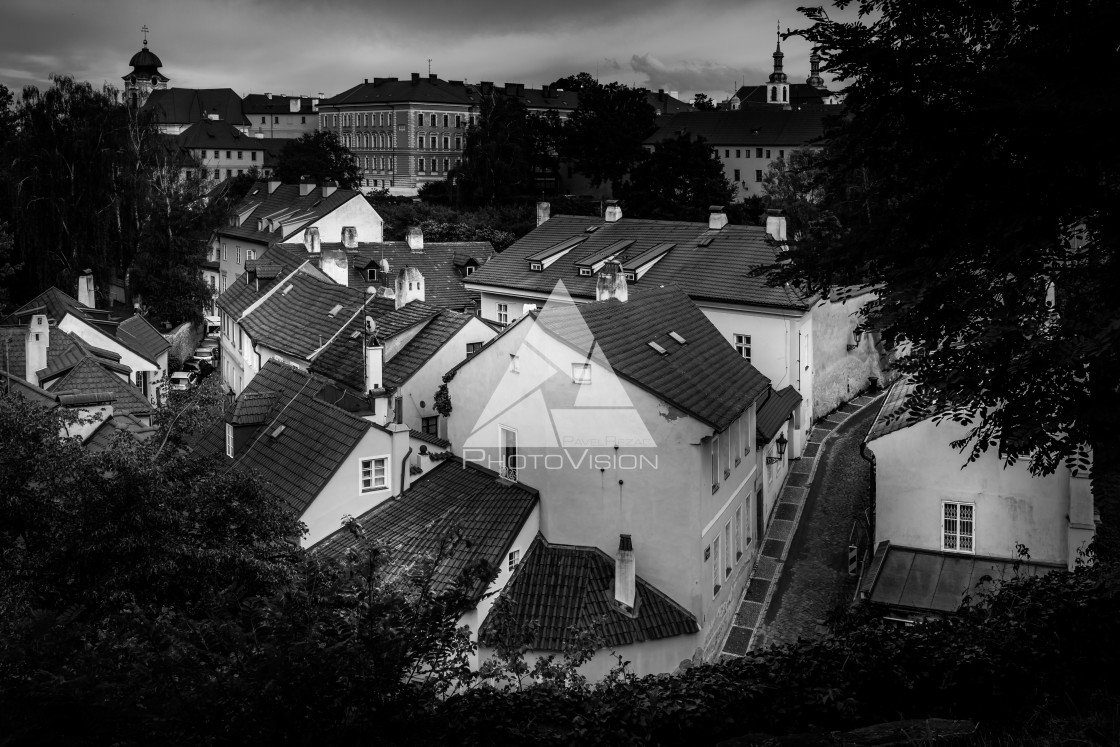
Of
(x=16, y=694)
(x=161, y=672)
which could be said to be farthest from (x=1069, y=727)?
(x=16, y=694)

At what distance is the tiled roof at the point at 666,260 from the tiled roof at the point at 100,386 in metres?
16.0

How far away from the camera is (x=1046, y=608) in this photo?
37.6 feet

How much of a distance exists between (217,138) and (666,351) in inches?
4580

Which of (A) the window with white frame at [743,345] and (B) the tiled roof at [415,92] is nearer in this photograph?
(A) the window with white frame at [743,345]

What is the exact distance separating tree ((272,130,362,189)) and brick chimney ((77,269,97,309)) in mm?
39472

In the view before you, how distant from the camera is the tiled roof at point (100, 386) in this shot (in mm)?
29766

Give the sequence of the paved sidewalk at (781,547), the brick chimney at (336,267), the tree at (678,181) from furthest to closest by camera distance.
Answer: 1. the tree at (678,181)
2. the brick chimney at (336,267)
3. the paved sidewalk at (781,547)

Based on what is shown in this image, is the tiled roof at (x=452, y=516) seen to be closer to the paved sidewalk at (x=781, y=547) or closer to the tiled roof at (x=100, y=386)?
the paved sidewalk at (x=781, y=547)

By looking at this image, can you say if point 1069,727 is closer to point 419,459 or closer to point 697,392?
point 697,392

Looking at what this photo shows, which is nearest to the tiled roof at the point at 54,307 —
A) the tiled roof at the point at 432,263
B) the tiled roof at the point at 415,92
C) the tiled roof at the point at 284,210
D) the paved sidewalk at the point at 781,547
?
the tiled roof at the point at 432,263

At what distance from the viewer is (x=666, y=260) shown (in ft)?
128

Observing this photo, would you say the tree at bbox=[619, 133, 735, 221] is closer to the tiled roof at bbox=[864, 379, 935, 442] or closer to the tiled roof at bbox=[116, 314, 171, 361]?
the tiled roof at bbox=[116, 314, 171, 361]

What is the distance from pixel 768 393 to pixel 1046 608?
1891 cm

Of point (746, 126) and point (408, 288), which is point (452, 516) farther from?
point (746, 126)
